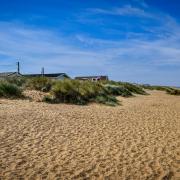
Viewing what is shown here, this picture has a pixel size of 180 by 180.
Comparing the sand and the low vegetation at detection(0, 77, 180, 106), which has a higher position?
the low vegetation at detection(0, 77, 180, 106)

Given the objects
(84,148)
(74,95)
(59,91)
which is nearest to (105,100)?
(74,95)

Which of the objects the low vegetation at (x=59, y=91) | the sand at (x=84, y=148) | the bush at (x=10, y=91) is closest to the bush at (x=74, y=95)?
the low vegetation at (x=59, y=91)

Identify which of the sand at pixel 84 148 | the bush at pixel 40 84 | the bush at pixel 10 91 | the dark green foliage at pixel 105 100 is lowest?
the sand at pixel 84 148

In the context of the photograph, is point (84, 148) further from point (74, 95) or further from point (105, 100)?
point (105, 100)

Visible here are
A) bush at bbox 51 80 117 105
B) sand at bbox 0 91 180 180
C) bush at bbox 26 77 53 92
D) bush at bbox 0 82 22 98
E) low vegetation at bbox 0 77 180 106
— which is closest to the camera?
sand at bbox 0 91 180 180

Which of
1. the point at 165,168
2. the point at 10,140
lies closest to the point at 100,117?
the point at 10,140

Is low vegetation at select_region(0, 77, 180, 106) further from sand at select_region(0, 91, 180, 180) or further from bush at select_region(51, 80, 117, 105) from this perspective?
sand at select_region(0, 91, 180, 180)

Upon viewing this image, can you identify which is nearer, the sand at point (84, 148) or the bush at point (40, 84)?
the sand at point (84, 148)

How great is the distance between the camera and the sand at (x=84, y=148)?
273 inches

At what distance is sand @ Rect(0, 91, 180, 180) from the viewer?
6.93 m

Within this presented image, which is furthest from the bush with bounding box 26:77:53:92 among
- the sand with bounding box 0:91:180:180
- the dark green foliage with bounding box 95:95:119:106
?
the sand with bounding box 0:91:180:180

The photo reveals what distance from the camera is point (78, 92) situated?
21.5 m

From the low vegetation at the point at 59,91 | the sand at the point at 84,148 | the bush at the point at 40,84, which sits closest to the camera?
the sand at the point at 84,148

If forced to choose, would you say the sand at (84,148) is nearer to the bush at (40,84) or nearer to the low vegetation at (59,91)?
the low vegetation at (59,91)
